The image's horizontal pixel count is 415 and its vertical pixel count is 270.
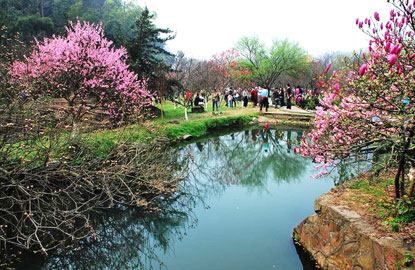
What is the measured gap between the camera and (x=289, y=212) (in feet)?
23.7

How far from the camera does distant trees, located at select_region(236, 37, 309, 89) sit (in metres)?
28.8

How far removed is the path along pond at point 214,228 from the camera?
18.1 ft

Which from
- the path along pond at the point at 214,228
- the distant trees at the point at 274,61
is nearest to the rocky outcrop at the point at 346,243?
the path along pond at the point at 214,228

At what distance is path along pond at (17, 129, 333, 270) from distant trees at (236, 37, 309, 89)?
19405mm

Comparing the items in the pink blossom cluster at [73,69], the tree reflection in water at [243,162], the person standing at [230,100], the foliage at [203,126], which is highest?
the pink blossom cluster at [73,69]

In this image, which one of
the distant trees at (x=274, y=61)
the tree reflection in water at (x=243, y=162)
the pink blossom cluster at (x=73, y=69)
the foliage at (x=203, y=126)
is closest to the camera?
the tree reflection in water at (x=243, y=162)

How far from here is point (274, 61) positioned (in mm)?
29016

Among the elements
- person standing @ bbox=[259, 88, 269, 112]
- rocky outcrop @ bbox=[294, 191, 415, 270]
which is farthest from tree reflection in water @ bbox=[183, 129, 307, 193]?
Answer: person standing @ bbox=[259, 88, 269, 112]

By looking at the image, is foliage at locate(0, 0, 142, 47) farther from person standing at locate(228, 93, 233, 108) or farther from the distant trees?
the distant trees

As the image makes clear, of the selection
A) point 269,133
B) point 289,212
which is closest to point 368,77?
point 289,212

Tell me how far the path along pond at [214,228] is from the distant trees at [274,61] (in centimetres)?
1940

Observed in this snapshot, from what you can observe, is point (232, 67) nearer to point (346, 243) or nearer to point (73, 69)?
point (73, 69)

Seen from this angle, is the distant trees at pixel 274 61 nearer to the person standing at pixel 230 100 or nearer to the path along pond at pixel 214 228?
the person standing at pixel 230 100

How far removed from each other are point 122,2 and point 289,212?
197 ft
